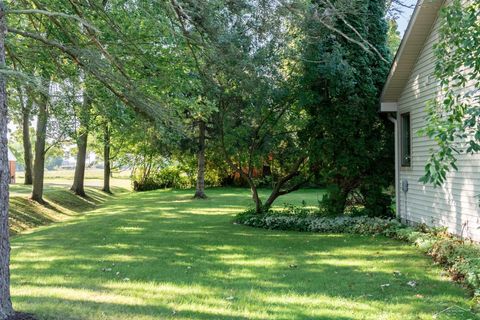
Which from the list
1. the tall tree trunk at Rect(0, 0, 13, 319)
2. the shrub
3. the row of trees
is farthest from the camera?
the shrub

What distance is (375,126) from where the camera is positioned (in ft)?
44.1

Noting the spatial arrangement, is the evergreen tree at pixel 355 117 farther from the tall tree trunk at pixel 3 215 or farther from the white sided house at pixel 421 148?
the tall tree trunk at pixel 3 215

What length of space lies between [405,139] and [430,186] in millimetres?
2184

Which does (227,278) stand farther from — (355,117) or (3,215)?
(355,117)

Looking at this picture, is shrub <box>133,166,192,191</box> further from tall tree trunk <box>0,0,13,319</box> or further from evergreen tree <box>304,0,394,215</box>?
tall tree trunk <box>0,0,13,319</box>

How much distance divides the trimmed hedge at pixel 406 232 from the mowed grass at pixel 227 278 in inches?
9.8

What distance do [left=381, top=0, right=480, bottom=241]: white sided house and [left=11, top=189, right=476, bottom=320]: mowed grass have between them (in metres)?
1.17

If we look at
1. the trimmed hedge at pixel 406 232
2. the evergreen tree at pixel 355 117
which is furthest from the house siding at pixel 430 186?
the evergreen tree at pixel 355 117

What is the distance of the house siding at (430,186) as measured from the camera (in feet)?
27.8

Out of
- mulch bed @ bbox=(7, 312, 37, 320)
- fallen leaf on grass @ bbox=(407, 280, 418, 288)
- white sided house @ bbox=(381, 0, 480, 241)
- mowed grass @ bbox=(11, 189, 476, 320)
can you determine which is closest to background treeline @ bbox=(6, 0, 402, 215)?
white sided house @ bbox=(381, 0, 480, 241)

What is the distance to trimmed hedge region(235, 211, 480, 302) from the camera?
21.6ft

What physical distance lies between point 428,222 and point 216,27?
652 cm

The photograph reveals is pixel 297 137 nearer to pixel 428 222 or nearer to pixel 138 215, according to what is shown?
pixel 428 222

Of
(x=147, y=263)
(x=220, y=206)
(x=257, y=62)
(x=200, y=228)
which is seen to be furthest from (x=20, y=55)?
(x=220, y=206)
